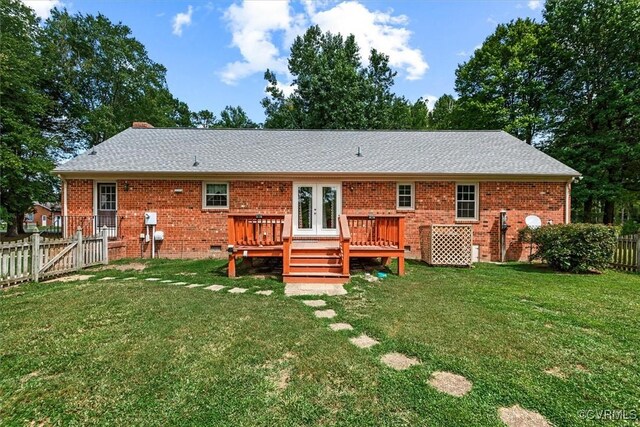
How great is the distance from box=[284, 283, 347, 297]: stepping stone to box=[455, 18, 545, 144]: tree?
19.4m

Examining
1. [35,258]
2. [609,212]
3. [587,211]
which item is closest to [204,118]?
[35,258]

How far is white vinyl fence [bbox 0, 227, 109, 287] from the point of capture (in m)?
6.03

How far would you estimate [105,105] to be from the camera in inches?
919

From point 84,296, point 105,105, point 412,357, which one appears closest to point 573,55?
point 412,357

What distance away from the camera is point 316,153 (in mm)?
11578

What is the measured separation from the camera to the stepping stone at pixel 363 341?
3464 millimetres

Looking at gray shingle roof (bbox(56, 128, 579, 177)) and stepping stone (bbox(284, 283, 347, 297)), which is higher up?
gray shingle roof (bbox(56, 128, 579, 177))

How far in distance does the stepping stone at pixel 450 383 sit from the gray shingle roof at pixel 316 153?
308 inches

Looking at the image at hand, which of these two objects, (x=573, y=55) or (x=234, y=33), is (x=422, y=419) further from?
(x=573, y=55)

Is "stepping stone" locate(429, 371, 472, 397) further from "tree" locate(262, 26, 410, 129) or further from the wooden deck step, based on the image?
"tree" locate(262, 26, 410, 129)

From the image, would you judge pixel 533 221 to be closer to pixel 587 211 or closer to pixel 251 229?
pixel 251 229

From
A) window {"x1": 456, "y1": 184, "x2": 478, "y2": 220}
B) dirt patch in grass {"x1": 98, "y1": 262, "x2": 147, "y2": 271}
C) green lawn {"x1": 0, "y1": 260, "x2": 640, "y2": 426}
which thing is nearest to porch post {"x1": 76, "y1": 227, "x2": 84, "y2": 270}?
dirt patch in grass {"x1": 98, "y1": 262, "x2": 147, "y2": 271}

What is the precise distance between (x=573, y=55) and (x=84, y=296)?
26368 millimetres

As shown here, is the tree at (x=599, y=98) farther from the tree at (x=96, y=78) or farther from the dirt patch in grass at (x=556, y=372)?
the tree at (x=96, y=78)
